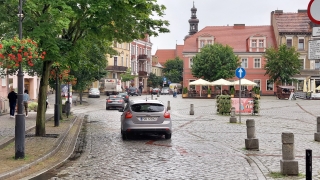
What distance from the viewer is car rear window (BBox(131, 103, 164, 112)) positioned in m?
16.6

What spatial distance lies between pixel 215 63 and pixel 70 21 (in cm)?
5704

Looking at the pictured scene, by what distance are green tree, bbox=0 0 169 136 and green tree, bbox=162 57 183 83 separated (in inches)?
3979

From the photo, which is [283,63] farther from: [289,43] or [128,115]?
[128,115]

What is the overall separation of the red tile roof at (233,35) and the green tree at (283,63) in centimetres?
966

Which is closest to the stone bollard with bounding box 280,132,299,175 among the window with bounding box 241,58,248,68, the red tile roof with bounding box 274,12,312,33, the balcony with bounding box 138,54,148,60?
the red tile roof with bounding box 274,12,312,33

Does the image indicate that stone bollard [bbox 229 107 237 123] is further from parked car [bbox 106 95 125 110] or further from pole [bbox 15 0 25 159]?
parked car [bbox 106 95 125 110]

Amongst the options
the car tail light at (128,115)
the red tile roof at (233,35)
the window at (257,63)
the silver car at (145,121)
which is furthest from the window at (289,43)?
the car tail light at (128,115)

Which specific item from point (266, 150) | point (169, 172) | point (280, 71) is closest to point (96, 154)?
point (169, 172)

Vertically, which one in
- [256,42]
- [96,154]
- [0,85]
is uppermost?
[256,42]

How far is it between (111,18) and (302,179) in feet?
26.4

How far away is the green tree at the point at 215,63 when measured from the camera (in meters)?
70.5

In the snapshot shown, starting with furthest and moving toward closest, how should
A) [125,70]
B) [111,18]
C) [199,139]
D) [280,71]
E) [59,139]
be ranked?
1. [125,70]
2. [280,71]
3. [199,139]
4. [59,139]
5. [111,18]

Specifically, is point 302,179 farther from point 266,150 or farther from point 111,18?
point 111,18

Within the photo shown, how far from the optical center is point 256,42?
79.7 metres
